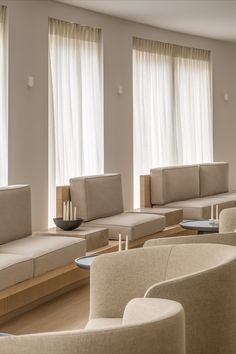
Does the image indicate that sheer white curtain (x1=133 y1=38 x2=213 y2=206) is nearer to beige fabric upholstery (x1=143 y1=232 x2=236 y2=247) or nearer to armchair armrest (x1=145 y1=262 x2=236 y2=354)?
beige fabric upholstery (x1=143 y1=232 x2=236 y2=247)

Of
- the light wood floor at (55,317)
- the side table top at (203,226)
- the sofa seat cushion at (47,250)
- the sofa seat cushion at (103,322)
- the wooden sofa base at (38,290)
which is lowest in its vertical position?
the light wood floor at (55,317)

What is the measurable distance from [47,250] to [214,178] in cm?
518

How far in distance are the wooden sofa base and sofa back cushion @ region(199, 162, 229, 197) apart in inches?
159

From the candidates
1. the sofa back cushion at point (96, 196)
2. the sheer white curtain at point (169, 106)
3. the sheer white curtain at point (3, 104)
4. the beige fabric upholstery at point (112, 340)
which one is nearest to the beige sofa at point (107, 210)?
the sofa back cushion at point (96, 196)

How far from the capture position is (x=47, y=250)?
17.2ft

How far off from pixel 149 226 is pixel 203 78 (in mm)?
4045

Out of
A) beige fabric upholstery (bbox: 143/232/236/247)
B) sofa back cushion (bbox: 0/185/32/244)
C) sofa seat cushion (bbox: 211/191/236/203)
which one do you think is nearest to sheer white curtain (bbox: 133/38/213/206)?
sofa seat cushion (bbox: 211/191/236/203)

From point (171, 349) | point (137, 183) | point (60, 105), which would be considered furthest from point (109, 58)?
point (171, 349)

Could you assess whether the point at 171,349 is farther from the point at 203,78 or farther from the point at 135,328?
the point at 203,78

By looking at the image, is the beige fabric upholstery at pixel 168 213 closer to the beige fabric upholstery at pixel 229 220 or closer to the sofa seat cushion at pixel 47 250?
the sofa seat cushion at pixel 47 250

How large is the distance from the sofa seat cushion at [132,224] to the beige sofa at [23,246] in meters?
1.10

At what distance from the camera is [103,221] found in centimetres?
705

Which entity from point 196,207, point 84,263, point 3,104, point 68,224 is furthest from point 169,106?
point 84,263

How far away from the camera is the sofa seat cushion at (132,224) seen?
268 inches
